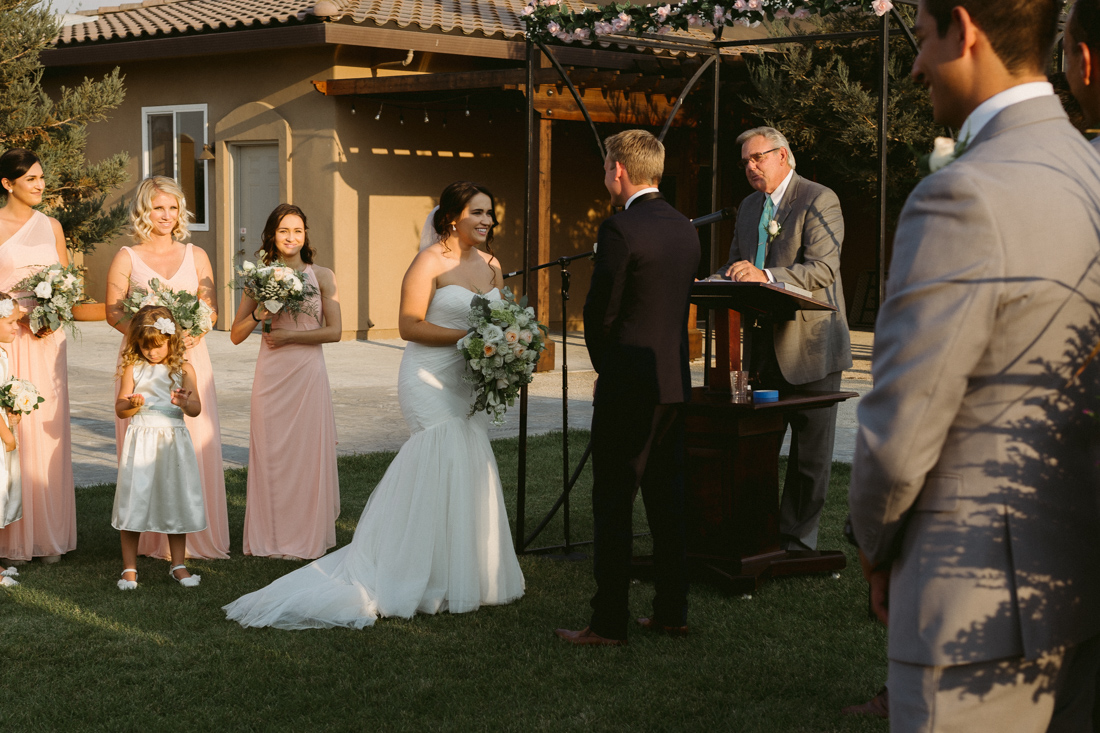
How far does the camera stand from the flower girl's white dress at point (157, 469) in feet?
19.0

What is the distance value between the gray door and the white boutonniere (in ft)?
53.3

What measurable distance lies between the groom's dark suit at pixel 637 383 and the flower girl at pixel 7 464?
3198mm

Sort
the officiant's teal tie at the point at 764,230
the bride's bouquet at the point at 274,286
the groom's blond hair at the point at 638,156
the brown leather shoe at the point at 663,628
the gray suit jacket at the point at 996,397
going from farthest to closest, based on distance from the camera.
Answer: the bride's bouquet at the point at 274,286 < the officiant's teal tie at the point at 764,230 < the brown leather shoe at the point at 663,628 < the groom's blond hair at the point at 638,156 < the gray suit jacket at the point at 996,397

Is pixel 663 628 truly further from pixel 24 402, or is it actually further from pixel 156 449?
pixel 24 402

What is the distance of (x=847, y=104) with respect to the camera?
1423 centimetres

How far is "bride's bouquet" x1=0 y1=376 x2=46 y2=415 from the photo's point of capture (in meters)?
5.80

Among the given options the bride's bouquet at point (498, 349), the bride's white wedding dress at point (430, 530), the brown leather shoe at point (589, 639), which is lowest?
the brown leather shoe at point (589, 639)

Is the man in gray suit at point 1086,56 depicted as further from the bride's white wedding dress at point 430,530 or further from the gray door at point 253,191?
the gray door at point 253,191

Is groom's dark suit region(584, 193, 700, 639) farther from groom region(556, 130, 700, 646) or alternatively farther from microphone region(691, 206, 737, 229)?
microphone region(691, 206, 737, 229)

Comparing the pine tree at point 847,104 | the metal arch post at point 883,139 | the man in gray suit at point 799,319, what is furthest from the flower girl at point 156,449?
the pine tree at point 847,104

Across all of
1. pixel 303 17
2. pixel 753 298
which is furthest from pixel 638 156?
pixel 303 17

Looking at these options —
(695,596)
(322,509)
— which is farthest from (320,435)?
(695,596)

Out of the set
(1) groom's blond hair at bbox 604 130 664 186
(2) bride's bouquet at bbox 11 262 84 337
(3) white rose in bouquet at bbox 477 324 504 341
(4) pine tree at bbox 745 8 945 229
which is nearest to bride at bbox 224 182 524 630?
(3) white rose in bouquet at bbox 477 324 504 341

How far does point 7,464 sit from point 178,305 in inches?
49.0
